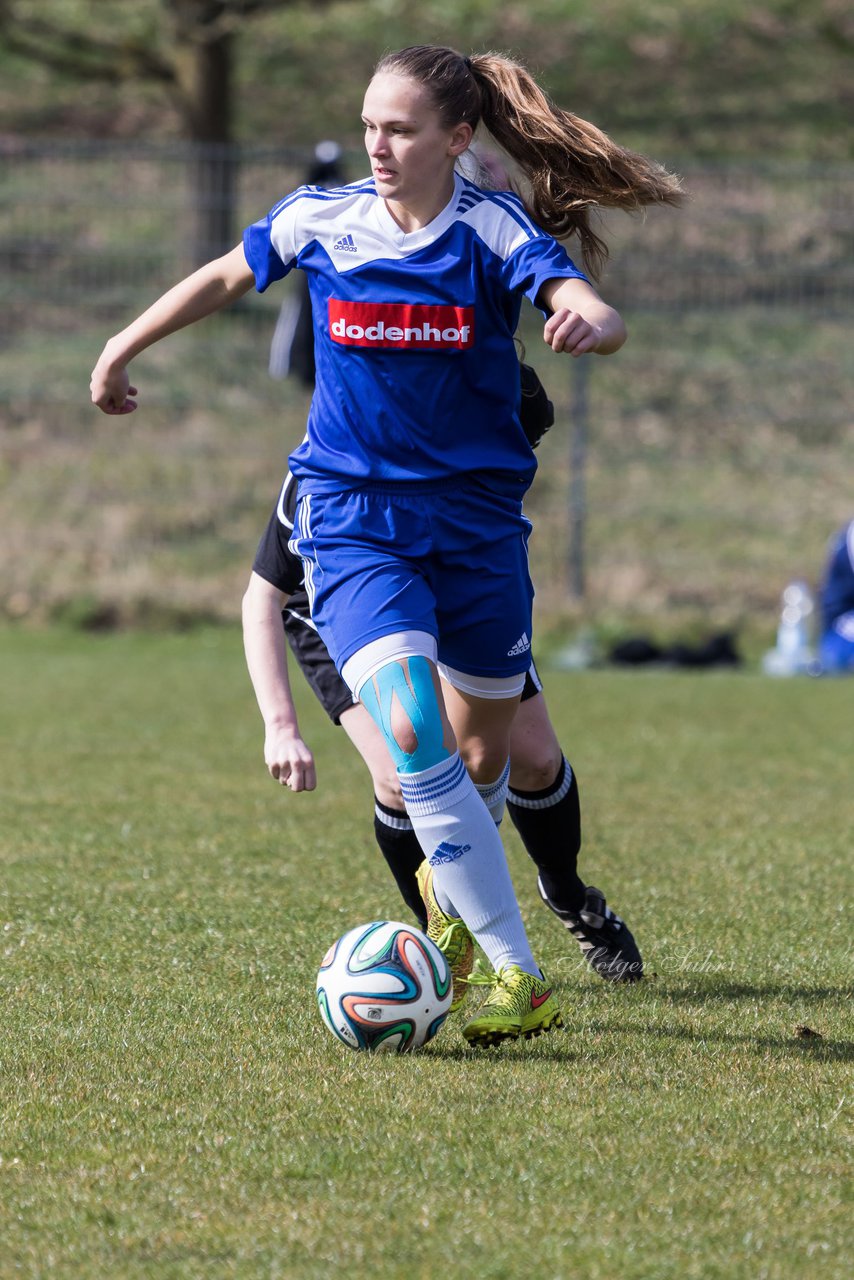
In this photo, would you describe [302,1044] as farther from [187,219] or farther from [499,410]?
[187,219]

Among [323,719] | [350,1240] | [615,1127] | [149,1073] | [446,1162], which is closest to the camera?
[350,1240]

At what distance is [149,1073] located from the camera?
349 centimetres

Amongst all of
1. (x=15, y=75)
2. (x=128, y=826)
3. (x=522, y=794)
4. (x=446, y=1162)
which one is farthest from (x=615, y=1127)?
(x=15, y=75)

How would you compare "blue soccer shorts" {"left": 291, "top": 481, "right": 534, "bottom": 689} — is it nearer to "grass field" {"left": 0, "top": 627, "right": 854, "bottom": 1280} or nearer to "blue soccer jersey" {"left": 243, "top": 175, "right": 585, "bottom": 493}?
"blue soccer jersey" {"left": 243, "top": 175, "right": 585, "bottom": 493}

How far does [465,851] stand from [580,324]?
116cm

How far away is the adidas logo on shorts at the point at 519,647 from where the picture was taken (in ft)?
12.7

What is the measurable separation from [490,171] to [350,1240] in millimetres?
2575

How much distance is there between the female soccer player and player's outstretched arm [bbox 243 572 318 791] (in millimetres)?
228

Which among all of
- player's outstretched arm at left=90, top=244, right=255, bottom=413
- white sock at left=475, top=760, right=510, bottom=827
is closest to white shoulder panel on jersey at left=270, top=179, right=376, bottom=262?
player's outstretched arm at left=90, top=244, right=255, bottom=413

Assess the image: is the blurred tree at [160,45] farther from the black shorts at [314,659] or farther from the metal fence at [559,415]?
the black shorts at [314,659]

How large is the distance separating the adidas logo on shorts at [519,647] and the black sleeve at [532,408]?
1.60 ft

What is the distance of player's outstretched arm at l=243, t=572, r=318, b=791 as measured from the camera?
12.6 feet

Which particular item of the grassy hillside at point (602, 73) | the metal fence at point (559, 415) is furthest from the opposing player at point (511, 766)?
the grassy hillside at point (602, 73)

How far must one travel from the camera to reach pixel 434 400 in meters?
3.75
